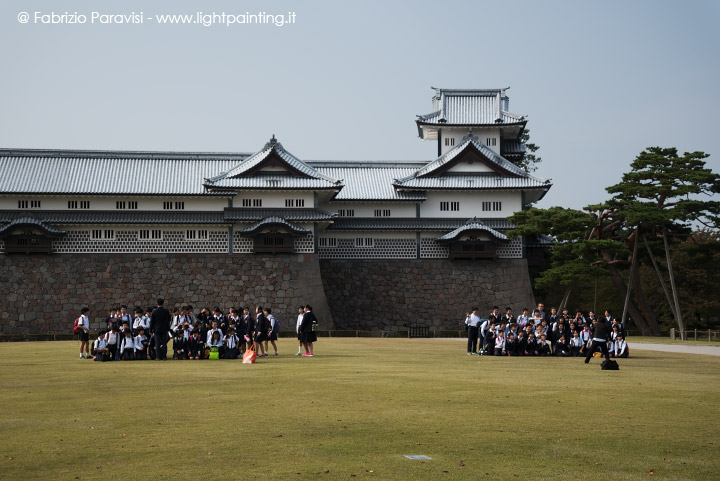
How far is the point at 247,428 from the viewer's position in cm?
1104

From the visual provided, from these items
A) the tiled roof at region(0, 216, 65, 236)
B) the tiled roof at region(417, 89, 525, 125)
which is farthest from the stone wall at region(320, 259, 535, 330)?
the tiled roof at region(0, 216, 65, 236)

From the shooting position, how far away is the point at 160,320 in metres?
24.8

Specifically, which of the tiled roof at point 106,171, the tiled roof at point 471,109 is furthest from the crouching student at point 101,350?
the tiled roof at point 471,109

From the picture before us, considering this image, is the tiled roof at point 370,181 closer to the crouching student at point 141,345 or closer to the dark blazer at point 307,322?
the dark blazer at point 307,322

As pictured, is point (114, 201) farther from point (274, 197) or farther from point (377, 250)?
point (377, 250)

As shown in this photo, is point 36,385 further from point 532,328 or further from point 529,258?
point 529,258

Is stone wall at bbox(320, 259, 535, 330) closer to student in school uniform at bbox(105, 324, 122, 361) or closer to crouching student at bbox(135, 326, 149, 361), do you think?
crouching student at bbox(135, 326, 149, 361)

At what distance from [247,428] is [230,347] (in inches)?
614

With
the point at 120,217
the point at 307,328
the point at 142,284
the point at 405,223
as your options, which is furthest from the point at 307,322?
the point at 405,223

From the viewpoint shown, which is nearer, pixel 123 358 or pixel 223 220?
pixel 123 358

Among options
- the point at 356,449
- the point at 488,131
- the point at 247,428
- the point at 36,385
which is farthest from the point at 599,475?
the point at 488,131

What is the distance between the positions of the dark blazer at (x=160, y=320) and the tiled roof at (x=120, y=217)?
25.4 m

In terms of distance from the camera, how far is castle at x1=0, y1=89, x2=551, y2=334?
4925 cm

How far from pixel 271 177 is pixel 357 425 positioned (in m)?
41.3
